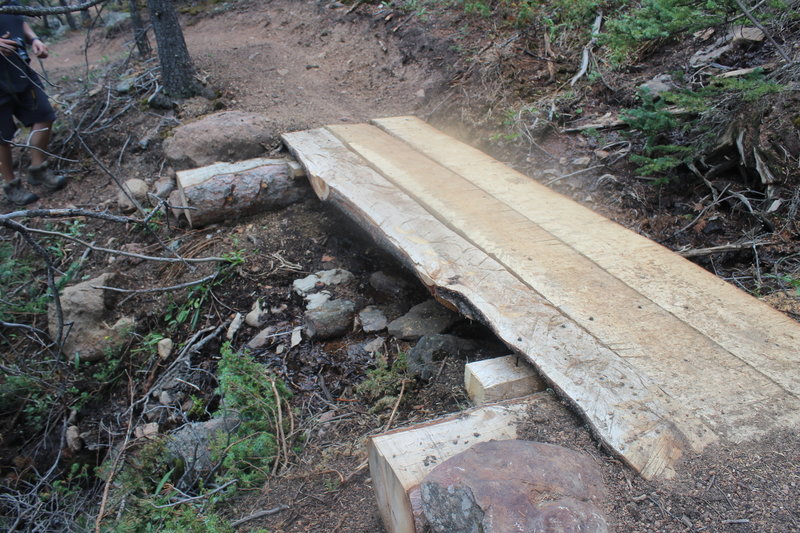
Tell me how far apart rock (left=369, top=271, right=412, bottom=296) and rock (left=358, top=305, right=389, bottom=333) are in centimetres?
17

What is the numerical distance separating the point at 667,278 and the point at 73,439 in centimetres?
370

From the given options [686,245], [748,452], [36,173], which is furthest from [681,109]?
[36,173]

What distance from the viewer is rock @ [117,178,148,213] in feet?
15.3

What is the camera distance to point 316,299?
3.29m

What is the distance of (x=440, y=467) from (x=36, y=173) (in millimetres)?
5693

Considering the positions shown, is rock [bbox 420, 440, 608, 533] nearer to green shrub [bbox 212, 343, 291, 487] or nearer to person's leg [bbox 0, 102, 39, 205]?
green shrub [bbox 212, 343, 291, 487]

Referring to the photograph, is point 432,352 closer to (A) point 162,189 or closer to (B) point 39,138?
(A) point 162,189

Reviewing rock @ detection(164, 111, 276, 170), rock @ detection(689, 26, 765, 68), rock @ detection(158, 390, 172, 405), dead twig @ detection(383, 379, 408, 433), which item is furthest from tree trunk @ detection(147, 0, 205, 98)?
rock @ detection(689, 26, 765, 68)

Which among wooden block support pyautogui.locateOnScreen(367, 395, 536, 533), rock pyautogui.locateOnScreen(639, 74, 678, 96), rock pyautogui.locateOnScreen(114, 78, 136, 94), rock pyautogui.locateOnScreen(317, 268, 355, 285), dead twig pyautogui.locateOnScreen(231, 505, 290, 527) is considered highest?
rock pyautogui.locateOnScreen(639, 74, 678, 96)

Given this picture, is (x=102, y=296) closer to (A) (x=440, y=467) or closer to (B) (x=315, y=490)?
(B) (x=315, y=490)

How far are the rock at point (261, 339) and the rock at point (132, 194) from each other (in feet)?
7.54

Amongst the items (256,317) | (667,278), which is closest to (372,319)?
(256,317)

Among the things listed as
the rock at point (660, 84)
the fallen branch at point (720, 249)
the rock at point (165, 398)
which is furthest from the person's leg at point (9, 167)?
the fallen branch at point (720, 249)

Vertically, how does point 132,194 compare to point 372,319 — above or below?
above
